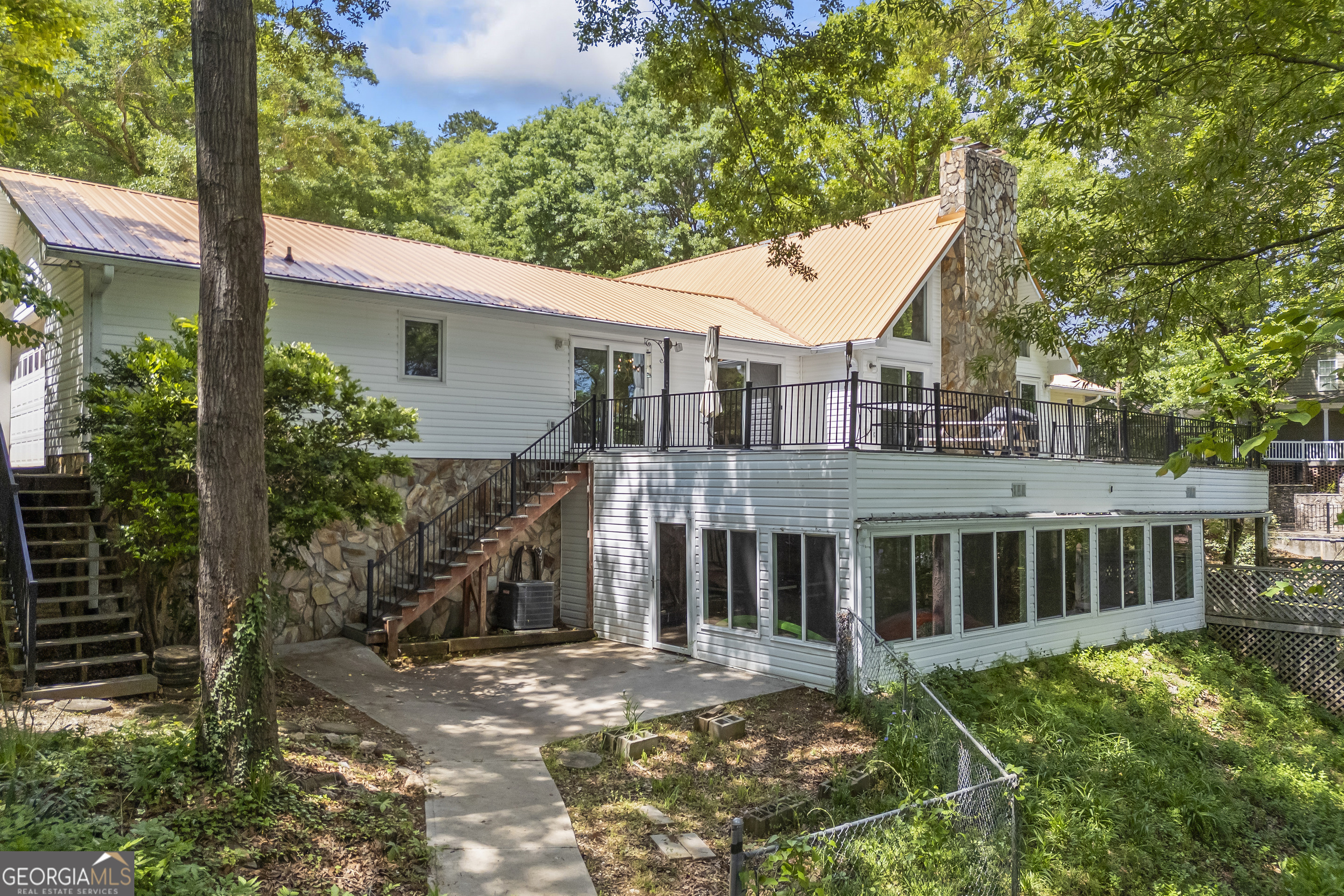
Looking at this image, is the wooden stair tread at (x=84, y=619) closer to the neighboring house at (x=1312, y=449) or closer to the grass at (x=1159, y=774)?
the grass at (x=1159, y=774)

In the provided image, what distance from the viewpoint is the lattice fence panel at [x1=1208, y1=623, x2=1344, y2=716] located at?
48.9 feet

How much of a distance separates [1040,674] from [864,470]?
465cm

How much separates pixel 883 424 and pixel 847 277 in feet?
29.3

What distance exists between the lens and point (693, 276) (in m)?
24.0

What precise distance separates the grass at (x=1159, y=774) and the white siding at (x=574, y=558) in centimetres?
611

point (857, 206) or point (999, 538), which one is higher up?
point (857, 206)

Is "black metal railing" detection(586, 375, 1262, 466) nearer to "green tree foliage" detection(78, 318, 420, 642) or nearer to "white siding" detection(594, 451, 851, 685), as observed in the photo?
"white siding" detection(594, 451, 851, 685)

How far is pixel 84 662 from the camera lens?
26.9 feet

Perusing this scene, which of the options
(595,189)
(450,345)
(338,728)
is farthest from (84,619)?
(595,189)

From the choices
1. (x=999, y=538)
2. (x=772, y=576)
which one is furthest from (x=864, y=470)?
(x=999, y=538)

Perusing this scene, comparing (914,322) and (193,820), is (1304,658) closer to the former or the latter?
(914,322)

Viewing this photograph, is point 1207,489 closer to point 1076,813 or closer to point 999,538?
point 999,538

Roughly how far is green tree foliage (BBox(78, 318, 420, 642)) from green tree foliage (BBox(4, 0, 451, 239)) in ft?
41.3

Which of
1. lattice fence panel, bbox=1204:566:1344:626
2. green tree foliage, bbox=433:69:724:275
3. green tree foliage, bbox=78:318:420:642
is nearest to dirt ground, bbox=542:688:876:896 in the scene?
green tree foliage, bbox=78:318:420:642
